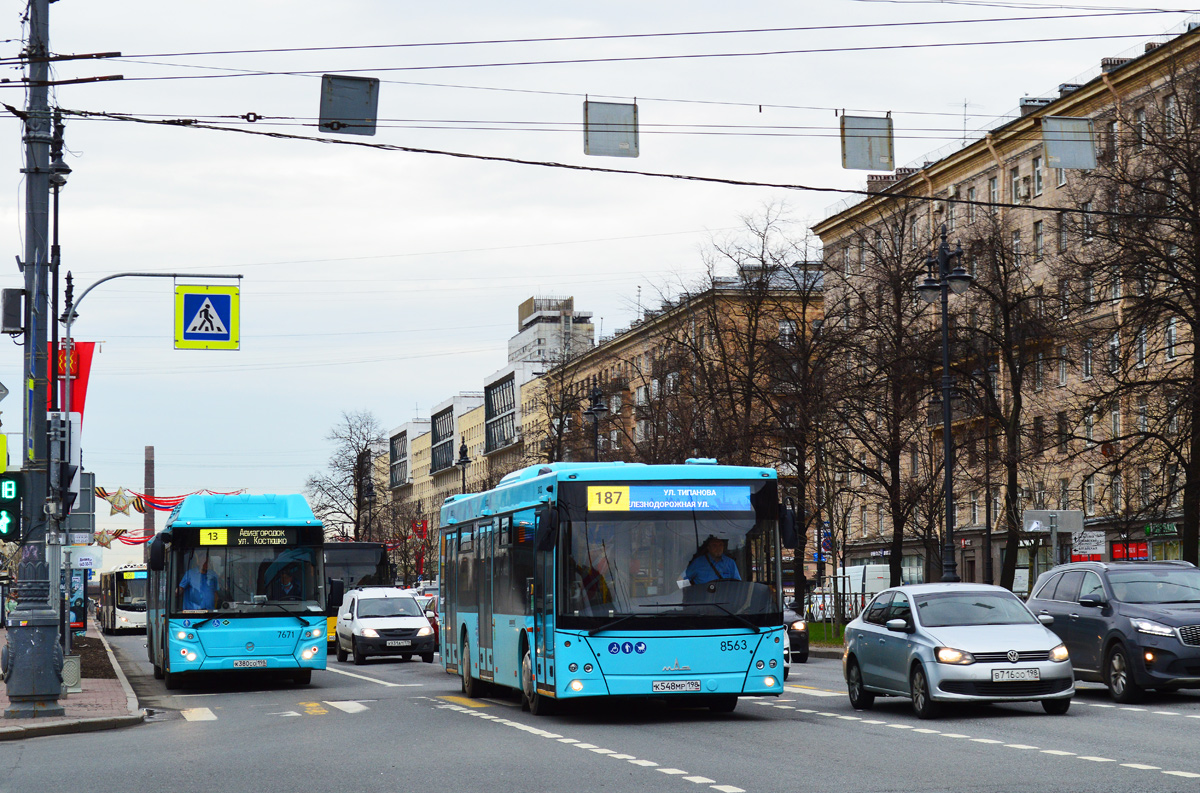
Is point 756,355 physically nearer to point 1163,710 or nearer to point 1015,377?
point 1015,377

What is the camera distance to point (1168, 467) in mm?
35844

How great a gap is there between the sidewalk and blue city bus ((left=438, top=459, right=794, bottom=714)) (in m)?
4.92

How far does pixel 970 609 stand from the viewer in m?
19.3

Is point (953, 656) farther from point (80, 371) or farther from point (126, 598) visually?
point (126, 598)

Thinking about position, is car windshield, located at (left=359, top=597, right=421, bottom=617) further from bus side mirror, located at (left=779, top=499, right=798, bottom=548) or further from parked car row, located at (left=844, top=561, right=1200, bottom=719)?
bus side mirror, located at (left=779, top=499, right=798, bottom=548)

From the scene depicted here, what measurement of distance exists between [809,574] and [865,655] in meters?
74.2

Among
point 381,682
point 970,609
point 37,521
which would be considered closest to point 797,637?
point 381,682

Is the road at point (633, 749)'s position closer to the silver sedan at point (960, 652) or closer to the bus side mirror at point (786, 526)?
the silver sedan at point (960, 652)

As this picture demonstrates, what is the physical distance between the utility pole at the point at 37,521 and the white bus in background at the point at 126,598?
48.3 m

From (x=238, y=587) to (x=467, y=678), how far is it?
5194 mm

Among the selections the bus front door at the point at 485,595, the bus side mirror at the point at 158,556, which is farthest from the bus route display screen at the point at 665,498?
the bus side mirror at the point at 158,556

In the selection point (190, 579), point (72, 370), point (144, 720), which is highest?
point (72, 370)

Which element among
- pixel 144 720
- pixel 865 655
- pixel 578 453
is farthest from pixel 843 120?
pixel 578 453

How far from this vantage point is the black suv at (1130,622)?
19719 mm
